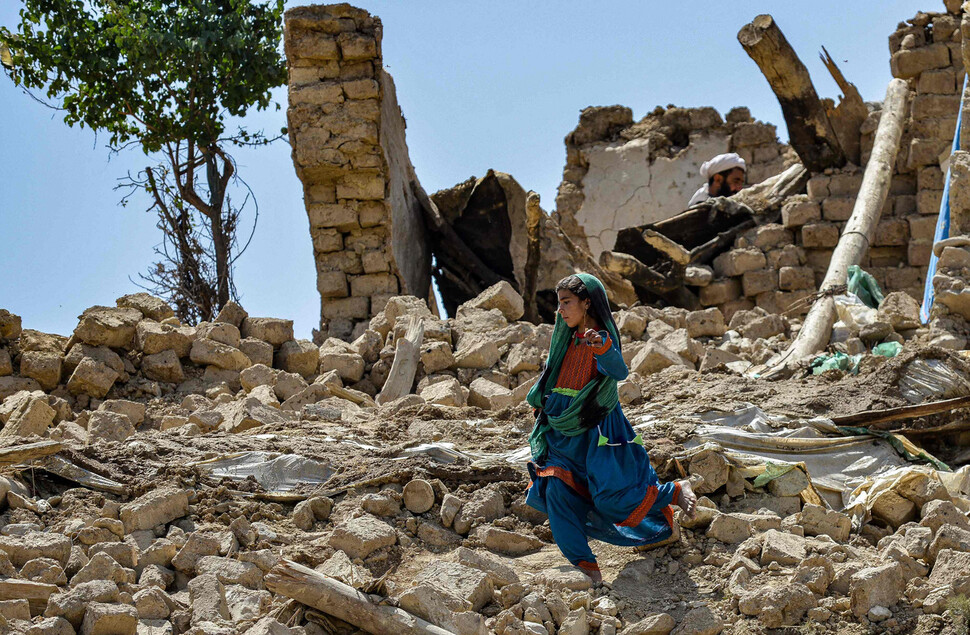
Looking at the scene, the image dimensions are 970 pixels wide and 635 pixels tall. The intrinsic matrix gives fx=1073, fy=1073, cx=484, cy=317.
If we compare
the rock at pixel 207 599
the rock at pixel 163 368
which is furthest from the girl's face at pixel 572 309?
the rock at pixel 163 368

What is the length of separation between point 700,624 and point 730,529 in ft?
2.26

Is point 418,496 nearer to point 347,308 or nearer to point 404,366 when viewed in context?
point 404,366

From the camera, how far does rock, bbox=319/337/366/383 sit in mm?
7332

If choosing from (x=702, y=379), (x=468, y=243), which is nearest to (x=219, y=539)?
(x=702, y=379)

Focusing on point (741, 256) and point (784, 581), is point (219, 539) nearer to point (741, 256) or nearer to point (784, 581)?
point (784, 581)

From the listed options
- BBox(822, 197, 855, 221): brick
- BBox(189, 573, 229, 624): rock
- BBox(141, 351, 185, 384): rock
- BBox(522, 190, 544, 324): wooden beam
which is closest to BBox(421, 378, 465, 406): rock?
BBox(141, 351, 185, 384): rock

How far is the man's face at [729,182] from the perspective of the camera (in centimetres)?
1243

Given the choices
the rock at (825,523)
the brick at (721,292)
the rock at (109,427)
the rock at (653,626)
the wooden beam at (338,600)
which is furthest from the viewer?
the brick at (721,292)

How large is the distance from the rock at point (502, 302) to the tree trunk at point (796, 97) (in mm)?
3920

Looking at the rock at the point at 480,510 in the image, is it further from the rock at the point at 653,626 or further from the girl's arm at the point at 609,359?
the rock at the point at 653,626

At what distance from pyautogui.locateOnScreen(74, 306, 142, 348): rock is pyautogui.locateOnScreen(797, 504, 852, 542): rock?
477 cm

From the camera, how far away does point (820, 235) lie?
34.1 ft

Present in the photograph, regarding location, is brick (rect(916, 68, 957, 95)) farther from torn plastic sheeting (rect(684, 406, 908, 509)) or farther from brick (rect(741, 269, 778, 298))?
torn plastic sheeting (rect(684, 406, 908, 509))

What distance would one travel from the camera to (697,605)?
3.71m
